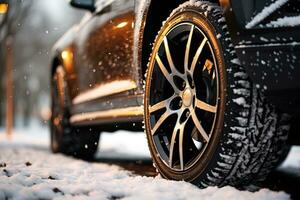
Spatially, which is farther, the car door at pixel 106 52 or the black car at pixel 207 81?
the car door at pixel 106 52

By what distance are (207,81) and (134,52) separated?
88 cm

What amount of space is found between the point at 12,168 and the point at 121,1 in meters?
1.62

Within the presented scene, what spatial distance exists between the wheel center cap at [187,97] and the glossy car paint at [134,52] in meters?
0.54

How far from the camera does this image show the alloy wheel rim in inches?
121

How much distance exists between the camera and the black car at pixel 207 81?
261 centimetres

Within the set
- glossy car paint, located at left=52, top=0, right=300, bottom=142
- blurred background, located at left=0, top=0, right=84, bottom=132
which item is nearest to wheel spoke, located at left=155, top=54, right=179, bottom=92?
glossy car paint, located at left=52, top=0, right=300, bottom=142

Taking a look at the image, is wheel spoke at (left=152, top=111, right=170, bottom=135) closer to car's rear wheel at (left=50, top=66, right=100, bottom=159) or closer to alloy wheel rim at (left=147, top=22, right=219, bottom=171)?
alloy wheel rim at (left=147, top=22, right=219, bottom=171)

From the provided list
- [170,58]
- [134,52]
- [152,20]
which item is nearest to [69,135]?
[134,52]

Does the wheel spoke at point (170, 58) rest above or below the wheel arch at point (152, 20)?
below

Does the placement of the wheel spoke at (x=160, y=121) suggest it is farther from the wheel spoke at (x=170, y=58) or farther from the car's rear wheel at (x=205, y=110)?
the wheel spoke at (x=170, y=58)

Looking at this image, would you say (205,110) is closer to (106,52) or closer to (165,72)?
(165,72)

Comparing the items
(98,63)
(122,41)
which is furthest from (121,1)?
(98,63)

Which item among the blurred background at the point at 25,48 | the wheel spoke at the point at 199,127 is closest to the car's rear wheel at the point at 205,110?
the wheel spoke at the point at 199,127

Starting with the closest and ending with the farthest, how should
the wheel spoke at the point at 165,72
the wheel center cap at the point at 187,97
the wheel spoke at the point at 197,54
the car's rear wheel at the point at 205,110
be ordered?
the car's rear wheel at the point at 205,110, the wheel spoke at the point at 197,54, the wheel center cap at the point at 187,97, the wheel spoke at the point at 165,72
